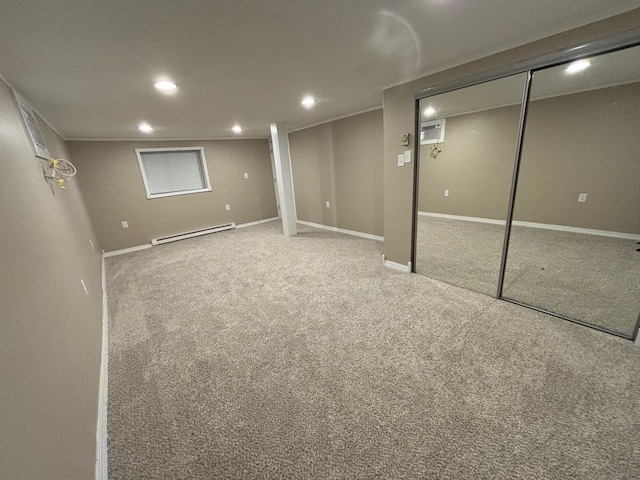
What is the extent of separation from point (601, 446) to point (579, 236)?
3.42 m

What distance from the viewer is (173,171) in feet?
16.3

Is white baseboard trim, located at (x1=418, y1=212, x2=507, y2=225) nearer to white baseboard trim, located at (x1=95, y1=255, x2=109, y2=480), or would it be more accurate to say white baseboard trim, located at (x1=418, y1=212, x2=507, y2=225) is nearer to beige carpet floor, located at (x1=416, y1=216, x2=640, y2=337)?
beige carpet floor, located at (x1=416, y1=216, x2=640, y2=337)

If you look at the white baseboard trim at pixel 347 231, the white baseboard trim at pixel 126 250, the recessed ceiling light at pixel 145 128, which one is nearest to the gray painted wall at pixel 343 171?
the white baseboard trim at pixel 347 231

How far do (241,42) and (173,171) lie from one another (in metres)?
4.37

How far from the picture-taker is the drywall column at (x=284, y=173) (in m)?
4.25

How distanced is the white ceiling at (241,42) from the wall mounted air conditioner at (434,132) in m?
0.99

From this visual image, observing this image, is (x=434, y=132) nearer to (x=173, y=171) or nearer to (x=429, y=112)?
(x=429, y=112)

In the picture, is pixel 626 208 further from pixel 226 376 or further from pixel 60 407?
pixel 60 407

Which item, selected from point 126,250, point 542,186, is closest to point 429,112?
point 542,186

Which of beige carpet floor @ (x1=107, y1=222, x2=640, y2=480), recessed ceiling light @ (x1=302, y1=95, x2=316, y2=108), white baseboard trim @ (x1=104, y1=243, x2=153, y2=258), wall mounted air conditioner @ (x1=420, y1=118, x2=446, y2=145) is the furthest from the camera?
white baseboard trim @ (x1=104, y1=243, x2=153, y2=258)

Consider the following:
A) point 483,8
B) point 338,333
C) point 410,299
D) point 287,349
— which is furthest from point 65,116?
point 410,299

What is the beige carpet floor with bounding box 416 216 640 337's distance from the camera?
204cm

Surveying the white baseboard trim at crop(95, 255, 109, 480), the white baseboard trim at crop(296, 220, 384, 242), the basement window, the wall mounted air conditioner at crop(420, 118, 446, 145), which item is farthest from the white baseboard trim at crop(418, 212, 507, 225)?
the basement window

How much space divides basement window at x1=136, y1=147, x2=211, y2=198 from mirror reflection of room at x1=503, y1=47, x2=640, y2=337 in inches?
217
